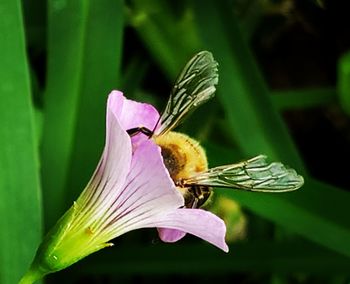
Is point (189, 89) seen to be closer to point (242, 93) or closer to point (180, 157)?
point (180, 157)

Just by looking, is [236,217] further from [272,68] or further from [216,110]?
[272,68]

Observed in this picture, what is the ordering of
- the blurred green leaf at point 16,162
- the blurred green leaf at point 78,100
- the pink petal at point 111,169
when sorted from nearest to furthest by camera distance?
the pink petal at point 111,169 → the blurred green leaf at point 16,162 → the blurred green leaf at point 78,100

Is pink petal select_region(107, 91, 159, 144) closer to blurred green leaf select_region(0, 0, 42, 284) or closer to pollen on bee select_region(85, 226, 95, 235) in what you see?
pollen on bee select_region(85, 226, 95, 235)

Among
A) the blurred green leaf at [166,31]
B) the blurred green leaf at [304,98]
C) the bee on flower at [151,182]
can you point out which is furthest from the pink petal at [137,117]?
the blurred green leaf at [304,98]

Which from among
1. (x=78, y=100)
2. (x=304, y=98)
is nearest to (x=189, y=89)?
(x=78, y=100)

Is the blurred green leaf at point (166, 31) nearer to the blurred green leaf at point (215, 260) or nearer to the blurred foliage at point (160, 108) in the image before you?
the blurred foliage at point (160, 108)

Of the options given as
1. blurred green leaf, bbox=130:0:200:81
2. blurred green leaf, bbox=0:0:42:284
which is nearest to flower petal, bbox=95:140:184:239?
blurred green leaf, bbox=0:0:42:284
